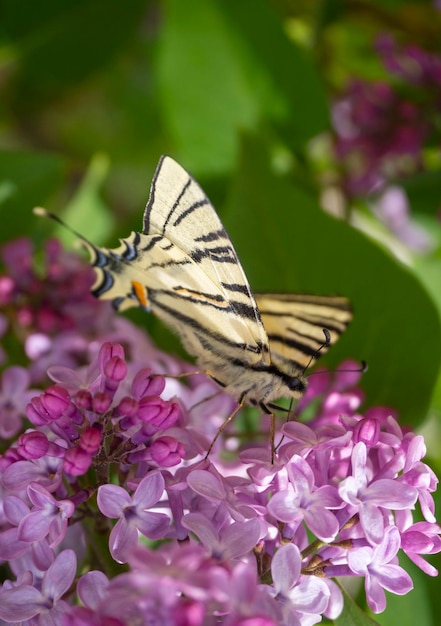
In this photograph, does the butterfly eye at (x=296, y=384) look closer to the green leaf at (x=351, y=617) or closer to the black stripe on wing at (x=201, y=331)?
the black stripe on wing at (x=201, y=331)

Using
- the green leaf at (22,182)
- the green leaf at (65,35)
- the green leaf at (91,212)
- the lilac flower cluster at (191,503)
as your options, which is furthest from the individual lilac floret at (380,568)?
the green leaf at (65,35)

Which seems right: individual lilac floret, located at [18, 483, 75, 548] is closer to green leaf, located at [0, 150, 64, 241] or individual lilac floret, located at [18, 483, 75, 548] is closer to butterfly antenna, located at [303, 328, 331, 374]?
butterfly antenna, located at [303, 328, 331, 374]

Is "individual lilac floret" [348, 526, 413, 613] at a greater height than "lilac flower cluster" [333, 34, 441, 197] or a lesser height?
lesser

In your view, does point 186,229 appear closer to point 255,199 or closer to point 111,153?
point 255,199

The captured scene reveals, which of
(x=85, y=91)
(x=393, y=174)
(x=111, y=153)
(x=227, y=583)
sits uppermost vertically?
(x=85, y=91)

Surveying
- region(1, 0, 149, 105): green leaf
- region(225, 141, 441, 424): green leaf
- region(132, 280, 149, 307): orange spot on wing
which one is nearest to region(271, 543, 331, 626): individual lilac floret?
region(132, 280, 149, 307): orange spot on wing

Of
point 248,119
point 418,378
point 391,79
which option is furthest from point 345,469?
point 391,79
